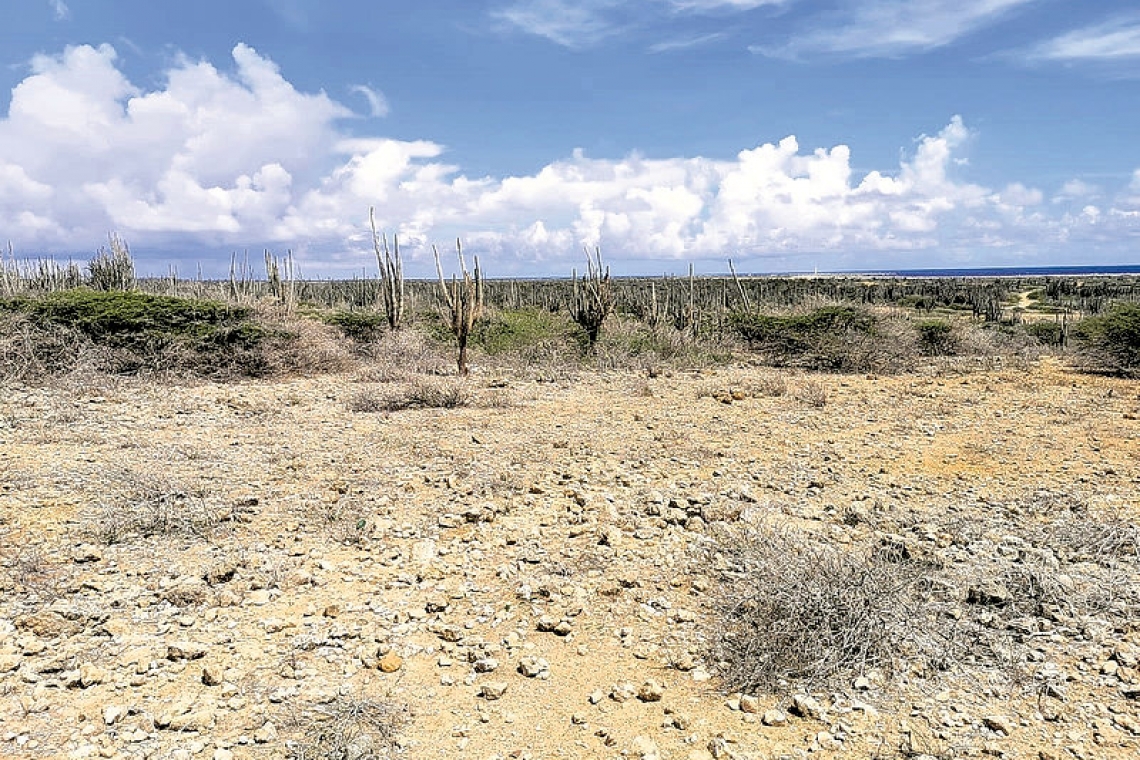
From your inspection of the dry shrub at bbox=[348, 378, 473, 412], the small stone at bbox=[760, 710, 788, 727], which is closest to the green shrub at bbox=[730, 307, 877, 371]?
the dry shrub at bbox=[348, 378, 473, 412]

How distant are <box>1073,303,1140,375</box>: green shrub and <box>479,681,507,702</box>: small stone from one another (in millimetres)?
13780

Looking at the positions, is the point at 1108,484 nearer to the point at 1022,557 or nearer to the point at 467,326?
the point at 1022,557

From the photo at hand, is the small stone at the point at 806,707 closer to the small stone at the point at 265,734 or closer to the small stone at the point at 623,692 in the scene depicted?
the small stone at the point at 623,692

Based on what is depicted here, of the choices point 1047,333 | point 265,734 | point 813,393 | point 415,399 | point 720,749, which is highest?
point 1047,333

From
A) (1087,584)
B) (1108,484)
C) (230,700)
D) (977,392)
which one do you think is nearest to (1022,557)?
(1087,584)

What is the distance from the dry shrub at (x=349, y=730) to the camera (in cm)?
284

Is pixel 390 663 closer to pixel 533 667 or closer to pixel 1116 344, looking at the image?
pixel 533 667

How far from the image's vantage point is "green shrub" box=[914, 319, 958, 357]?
15.9 m

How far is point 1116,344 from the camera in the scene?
43.3 feet

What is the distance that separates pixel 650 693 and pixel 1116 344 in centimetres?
1395

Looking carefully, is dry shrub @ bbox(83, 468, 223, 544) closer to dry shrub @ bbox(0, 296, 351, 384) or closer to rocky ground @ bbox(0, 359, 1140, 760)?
rocky ground @ bbox(0, 359, 1140, 760)

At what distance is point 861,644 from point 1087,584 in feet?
5.66

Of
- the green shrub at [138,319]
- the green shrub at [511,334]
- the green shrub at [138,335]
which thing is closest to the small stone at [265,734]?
the green shrub at [138,335]

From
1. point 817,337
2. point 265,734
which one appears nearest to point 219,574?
point 265,734
